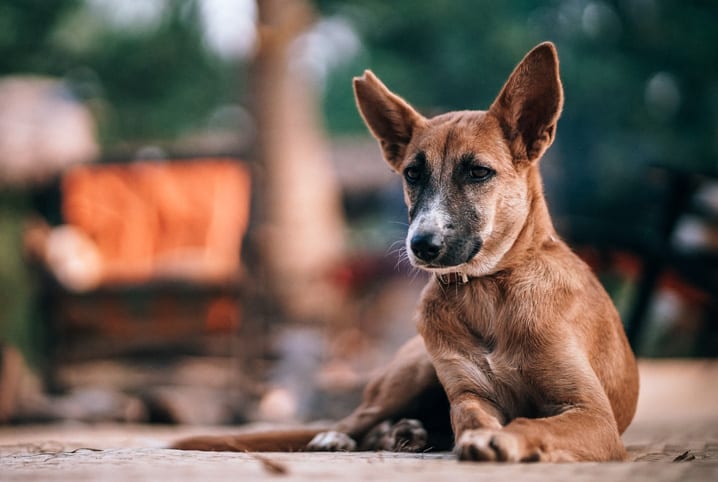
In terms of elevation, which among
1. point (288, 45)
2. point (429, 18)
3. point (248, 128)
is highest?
point (429, 18)

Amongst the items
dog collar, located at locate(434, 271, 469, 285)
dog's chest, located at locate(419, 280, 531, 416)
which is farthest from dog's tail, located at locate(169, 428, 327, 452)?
dog collar, located at locate(434, 271, 469, 285)

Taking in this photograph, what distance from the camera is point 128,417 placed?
7941 mm

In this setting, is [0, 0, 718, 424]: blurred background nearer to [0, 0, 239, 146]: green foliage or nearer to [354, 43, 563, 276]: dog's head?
[0, 0, 239, 146]: green foliage

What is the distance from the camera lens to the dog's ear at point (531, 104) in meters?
3.90

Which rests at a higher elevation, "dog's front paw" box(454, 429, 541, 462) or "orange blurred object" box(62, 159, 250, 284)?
"orange blurred object" box(62, 159, 250, 284)

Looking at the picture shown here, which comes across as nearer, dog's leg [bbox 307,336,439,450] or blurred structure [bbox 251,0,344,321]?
dog's leg [bbox 307,336,439,450]

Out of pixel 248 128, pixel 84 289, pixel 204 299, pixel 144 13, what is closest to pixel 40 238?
pixel 84 289

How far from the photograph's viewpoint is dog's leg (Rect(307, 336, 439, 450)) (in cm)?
412

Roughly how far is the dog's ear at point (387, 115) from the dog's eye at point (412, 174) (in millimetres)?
330

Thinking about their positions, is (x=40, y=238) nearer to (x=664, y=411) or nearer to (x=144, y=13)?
(x=144, y=13)

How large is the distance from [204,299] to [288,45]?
3.89m

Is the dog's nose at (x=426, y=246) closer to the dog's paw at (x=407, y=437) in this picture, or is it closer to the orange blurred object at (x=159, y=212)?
the dog's paw at (x=407, y=437)

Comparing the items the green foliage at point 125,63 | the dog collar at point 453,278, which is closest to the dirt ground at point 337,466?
the dog collar at point 453,278

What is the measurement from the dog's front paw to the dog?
0.12m
